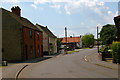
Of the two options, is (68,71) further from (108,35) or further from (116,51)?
(108,35)

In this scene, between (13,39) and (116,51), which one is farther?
(13,39)

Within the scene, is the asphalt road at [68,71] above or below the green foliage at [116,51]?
below

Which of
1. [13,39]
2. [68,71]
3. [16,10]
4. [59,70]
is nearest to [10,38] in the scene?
[13,39]

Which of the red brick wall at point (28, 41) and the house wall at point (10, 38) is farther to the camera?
the red brick wall at point (28, 41)

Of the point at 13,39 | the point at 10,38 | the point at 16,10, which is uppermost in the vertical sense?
the point at 16,10

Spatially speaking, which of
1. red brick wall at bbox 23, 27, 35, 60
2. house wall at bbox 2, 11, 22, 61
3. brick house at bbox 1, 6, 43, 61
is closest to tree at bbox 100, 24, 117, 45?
red brick wall at bbox 23, 27, 35, 60

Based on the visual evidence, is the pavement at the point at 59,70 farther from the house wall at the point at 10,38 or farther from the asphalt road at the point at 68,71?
the house wall at the point at 10,38

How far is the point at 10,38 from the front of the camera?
2533 centimetres

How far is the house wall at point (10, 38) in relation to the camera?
25.0 metres

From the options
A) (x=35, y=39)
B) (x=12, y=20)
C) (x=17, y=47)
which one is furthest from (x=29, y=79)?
(x=35, y=39)

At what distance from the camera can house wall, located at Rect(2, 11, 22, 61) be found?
24953 mm

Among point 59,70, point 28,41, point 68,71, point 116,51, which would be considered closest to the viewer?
point 68,71

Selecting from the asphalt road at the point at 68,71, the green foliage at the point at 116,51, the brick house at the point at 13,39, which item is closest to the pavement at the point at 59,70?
the asphalt road at the point at 68,71

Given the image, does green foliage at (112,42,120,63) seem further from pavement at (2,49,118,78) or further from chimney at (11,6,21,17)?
chimney at (11,6,21,17)
